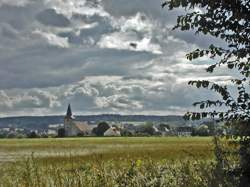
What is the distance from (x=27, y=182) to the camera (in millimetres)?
7785

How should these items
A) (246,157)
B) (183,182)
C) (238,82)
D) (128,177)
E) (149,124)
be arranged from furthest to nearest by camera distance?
(149,124)
(128,177)
(183,182)
(238,82)
(246,157)

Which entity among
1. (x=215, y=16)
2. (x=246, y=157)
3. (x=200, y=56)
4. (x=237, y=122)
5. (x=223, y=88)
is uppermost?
(x=215, y=16)

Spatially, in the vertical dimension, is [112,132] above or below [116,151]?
above

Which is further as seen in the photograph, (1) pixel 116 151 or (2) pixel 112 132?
(2) pixel 112 132

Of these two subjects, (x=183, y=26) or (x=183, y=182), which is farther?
(x=183, y=182)

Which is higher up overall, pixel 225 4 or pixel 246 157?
pixel 225 4

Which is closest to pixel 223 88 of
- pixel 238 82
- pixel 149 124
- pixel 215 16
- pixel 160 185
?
pixel 238 82

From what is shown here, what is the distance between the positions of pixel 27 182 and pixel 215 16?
12.4 feet

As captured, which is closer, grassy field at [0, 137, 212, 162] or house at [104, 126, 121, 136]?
grassy field at [0, 137, 212, 162]

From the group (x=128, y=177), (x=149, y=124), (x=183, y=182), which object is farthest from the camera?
(x=149, y=124)

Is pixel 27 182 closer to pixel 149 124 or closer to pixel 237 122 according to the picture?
pixel 237 122

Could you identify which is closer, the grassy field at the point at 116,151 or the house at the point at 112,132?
the grassy field at the point at 116,151

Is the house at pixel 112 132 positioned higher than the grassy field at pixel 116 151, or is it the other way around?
the house at pixel 112 132

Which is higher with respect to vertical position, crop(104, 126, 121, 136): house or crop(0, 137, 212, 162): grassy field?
crop(104, 126, 121, 136): house
